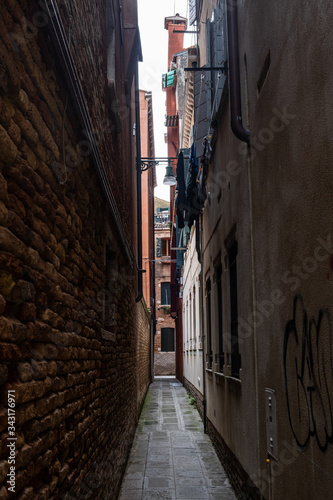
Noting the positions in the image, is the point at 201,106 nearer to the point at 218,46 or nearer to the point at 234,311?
the point at 218,46

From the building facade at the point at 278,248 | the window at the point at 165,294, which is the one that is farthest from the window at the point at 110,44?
the window at the point at 165,294

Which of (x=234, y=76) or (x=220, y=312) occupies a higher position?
(x=234, y=76)

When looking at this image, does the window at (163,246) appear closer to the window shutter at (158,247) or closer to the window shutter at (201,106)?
the window shutter at (158,247)

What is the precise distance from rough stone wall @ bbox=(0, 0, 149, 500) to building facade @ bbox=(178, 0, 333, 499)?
1459 millimetres

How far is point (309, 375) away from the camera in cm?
299

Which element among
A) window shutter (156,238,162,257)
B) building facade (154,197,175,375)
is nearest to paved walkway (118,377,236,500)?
building facade (154,197,175,375)

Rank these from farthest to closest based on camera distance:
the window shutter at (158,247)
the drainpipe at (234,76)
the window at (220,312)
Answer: the window shutter at (158,247), the window at (220,312), the drainpipe at (234,76)

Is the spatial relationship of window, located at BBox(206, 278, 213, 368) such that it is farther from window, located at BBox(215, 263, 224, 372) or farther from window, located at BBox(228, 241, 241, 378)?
window, located at BBox(228, 241, 241, 378)

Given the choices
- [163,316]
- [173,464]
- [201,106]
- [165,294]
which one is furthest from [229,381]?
[165,294]

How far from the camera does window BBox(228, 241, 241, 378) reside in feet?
21.1

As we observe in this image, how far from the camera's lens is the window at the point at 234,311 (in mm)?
6422

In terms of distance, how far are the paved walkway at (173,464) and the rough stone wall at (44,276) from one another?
7.36 feet

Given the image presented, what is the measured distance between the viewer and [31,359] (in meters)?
2.43

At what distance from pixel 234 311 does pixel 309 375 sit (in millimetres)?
3585
